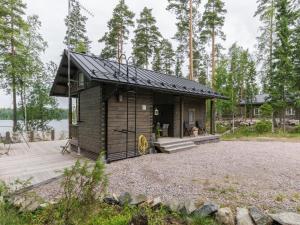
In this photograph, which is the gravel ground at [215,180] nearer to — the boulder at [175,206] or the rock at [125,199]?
the boulder at [175,206]

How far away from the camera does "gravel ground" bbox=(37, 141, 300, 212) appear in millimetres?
3814

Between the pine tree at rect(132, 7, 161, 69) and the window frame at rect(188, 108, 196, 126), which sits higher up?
the pine tree at rect(132, 7, 161, 69)

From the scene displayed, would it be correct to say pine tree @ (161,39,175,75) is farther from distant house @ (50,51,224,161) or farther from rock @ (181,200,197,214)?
rock @ (181,200,197,214)

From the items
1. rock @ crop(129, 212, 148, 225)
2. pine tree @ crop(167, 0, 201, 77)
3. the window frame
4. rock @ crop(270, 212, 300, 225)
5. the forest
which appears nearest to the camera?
rock @ crop(129, 212, 148, 225)

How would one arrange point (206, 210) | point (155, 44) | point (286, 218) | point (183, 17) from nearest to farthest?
point (286, 218) < point (206, 210) < point (183, 17) < point (155, 44)

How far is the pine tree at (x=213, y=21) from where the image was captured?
17000 mm

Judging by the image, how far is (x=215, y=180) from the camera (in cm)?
484

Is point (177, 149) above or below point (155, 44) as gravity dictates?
below

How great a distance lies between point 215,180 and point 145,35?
1731 centimetres

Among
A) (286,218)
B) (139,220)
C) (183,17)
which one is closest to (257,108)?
(183,17)

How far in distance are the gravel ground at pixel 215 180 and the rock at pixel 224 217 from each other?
21.8 inches

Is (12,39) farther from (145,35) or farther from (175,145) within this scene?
(175,145)

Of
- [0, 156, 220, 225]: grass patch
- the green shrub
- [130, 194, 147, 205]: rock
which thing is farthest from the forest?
[130, 194, 147, 205]: rock

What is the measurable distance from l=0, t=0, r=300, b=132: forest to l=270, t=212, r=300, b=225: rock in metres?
13.8
